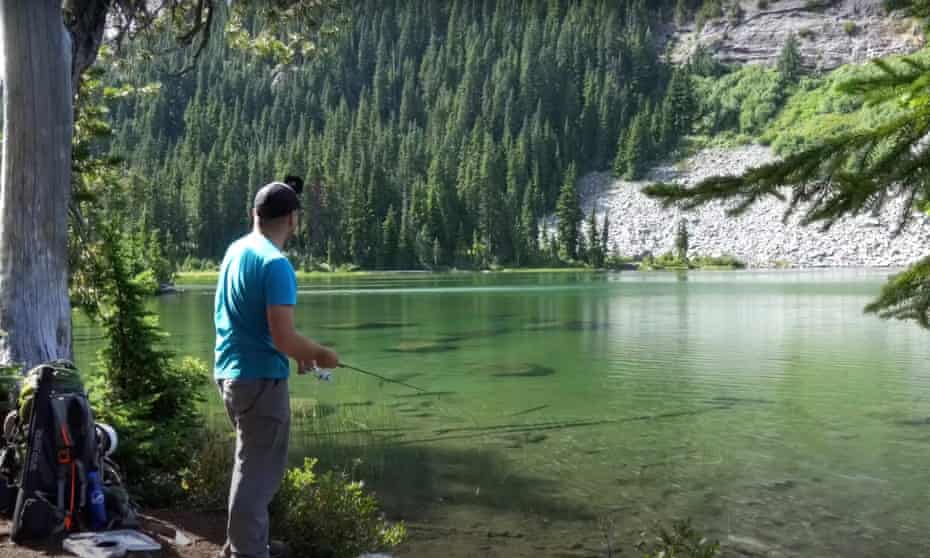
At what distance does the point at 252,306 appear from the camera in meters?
4.40

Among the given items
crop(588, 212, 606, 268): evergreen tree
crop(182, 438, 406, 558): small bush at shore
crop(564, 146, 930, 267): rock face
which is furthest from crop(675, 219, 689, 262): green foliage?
crop(182, 438, 406, 558): small bush at shore

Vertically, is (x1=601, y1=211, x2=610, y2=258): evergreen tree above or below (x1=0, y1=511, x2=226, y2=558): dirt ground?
above

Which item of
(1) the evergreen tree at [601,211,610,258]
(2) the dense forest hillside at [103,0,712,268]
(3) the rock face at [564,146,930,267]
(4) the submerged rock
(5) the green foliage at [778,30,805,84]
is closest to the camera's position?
(4) the submerged rock

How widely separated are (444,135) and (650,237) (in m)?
55.7

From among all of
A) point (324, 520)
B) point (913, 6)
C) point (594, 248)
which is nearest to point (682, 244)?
point (594, 248)

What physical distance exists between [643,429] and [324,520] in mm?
8588

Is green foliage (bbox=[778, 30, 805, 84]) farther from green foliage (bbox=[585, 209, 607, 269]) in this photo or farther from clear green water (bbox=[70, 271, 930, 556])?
clear green water (bbox=[70, 271, 930, 556])

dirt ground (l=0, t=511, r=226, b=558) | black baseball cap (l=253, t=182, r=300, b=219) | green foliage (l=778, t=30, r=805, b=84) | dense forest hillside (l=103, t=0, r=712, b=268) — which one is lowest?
dirt ground (l=0, t=511, r=226, b=558)

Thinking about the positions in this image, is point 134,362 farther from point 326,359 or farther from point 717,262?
point 717,262

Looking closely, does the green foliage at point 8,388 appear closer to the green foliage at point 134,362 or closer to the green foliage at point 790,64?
the green foliage at point 134,362

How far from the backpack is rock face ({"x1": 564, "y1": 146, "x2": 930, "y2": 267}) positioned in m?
100

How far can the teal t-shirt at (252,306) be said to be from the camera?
4312 millimetres

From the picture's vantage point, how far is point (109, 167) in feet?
34.7

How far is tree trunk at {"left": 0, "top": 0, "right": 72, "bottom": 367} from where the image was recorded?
261 inches
